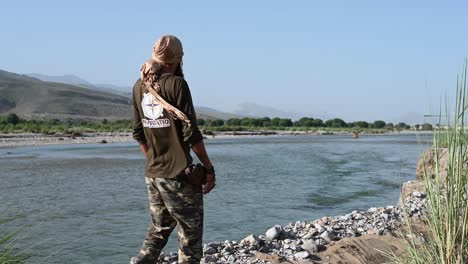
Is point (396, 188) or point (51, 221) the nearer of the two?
point (51, 221)

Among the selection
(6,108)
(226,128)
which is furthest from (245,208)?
(6,108)

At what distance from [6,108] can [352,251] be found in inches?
5174

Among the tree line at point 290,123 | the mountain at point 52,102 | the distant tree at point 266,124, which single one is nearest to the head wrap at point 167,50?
the tree line at point 290,123

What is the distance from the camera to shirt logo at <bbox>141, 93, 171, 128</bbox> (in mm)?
4223

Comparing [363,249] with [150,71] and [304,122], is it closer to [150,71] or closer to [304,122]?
[150,71]

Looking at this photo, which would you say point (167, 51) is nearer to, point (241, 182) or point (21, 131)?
point (241, 182)

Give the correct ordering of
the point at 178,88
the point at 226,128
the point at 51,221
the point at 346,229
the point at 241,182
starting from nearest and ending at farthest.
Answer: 1. the point at 178,88
2. the point at 346,229
3. the point at 51,221
4. the point at 241,182
5. the point at 226,128

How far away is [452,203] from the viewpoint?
4.16 metres

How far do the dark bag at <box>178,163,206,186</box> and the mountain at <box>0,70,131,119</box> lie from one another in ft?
382

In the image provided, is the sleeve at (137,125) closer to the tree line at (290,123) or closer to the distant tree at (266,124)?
the tree line at (290,123)

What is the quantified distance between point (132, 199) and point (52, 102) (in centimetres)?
12464

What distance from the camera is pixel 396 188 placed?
16.4m

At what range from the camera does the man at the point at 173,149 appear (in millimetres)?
4164

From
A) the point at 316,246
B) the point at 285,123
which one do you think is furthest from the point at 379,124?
the point at 316,246
